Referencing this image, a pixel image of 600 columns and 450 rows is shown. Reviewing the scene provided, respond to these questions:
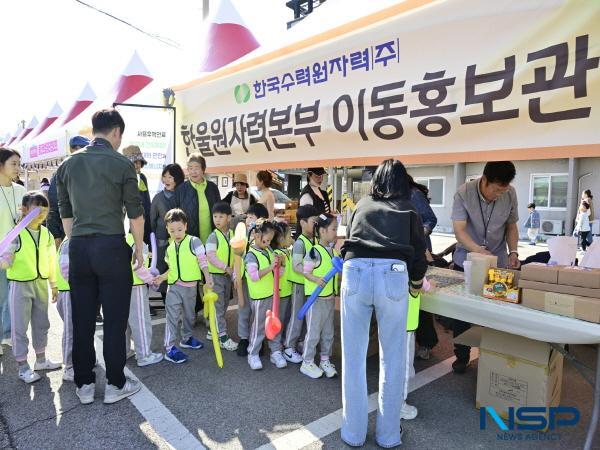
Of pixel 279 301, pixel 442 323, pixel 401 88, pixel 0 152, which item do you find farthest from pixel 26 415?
pixel 442 323

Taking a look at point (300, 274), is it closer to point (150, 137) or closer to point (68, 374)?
point (68, 374)

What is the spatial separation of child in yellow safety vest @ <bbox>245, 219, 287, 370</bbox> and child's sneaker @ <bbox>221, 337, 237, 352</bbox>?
0.31 meters

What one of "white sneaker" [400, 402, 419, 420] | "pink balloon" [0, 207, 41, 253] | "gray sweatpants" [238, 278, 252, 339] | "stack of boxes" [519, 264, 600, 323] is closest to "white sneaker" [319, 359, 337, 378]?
"white sneaker" [400, 402, 419, 420]

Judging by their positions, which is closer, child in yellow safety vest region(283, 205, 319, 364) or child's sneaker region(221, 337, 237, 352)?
child in yellow safety vest region(283, 205, 319, 364)

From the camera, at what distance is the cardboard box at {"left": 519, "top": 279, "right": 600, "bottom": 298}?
1962 mm

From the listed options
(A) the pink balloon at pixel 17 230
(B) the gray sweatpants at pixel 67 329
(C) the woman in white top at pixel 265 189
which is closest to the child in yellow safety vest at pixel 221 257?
(C) the woman in white top at pixel 265 189

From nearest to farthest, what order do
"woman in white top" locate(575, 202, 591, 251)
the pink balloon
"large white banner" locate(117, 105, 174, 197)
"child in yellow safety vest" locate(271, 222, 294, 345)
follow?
1. the pink balloon
2. "child in yellow safety vest" locate(271, 222, 294, 345)
3. "large white banner" locate(117, 105, 174, 197)
4. "woman in white top" locate(575, 202, 591, 251)

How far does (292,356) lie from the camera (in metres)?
3.29

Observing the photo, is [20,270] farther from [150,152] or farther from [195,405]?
[150,152]

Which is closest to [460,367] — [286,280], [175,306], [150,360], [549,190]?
[286,280]

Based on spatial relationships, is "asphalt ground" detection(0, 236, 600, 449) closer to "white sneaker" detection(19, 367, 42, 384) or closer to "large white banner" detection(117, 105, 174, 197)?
"white sneaker" detection(19, 367, 42, 384)

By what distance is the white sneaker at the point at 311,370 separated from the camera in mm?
3002

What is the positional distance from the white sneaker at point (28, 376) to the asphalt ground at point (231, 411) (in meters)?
0.04

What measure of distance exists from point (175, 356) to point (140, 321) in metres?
0.42
